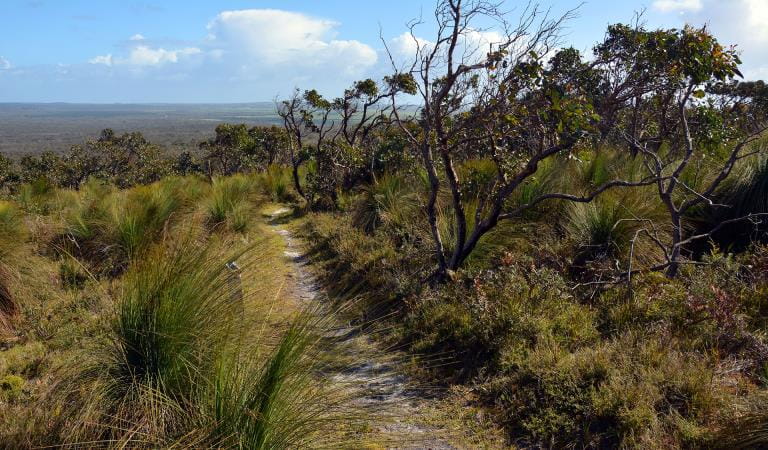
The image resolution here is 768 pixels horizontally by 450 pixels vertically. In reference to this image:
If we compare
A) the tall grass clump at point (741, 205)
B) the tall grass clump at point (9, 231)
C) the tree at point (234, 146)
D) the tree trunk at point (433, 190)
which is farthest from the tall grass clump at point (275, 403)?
the tree at point (234, 146)

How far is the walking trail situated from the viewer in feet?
8.07

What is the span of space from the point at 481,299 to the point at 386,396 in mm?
1302

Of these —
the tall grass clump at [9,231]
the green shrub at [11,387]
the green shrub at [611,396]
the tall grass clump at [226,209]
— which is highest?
the tall grass clump at [9,231]

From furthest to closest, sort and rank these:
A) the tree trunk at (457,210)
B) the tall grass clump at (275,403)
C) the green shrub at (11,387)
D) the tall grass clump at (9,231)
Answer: the tree trunk at (457,210)
the tall grass clump at (9,231)
the green shrub at (11,387)
the tall grass clump at (275,403)

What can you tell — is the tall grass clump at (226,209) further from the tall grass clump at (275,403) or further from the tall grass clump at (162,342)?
the tall grass clump at (275,403)

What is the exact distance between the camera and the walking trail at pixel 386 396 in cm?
246

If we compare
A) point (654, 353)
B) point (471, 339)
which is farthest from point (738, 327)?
point (471, 339)

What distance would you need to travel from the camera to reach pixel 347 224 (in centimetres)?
956

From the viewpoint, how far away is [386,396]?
12.4 feet

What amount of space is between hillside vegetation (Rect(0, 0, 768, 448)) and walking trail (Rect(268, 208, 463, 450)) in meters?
0.13

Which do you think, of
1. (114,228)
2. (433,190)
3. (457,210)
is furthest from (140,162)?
(457,210)

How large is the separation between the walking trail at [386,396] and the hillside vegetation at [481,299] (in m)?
0.13

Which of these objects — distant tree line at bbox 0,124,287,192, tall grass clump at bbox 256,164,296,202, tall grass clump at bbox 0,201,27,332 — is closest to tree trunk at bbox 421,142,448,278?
tall grass clump at bbox 0,201,27,332

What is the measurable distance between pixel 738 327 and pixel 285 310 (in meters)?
3.12
